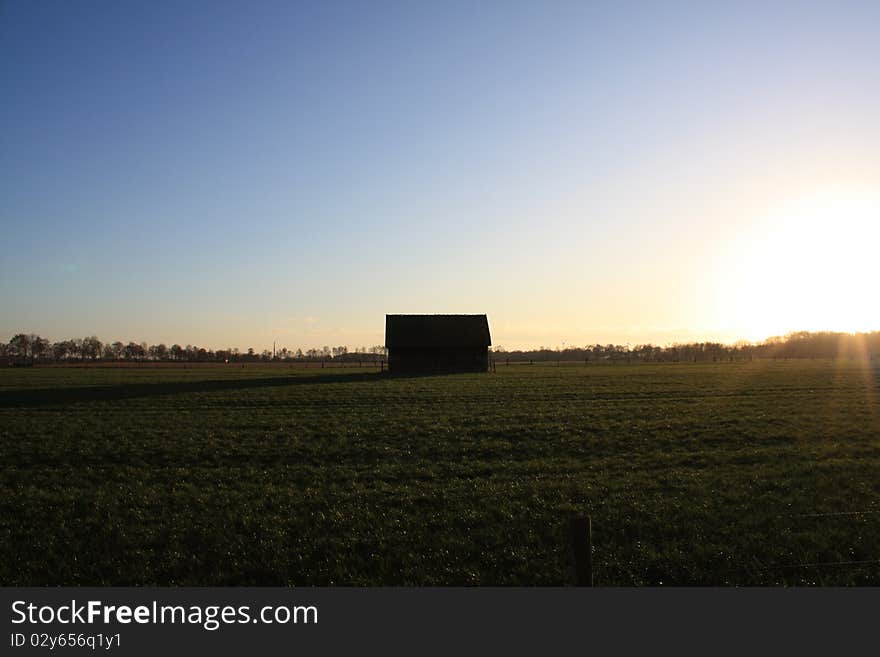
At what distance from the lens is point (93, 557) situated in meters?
8.78

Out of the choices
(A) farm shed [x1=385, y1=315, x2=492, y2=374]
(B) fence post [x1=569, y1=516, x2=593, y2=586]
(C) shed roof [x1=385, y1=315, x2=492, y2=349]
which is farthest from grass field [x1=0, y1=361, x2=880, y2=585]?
(C) shed roof [x1=385, y1=315, x2=492, y2=349]

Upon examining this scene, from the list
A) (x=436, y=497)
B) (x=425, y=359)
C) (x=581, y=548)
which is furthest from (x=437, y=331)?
(x=581, y=548)

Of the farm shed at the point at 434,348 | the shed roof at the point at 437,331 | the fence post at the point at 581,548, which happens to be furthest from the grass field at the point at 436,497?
the shed roof at the point at 437,331

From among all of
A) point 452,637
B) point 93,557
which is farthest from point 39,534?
point 452,637

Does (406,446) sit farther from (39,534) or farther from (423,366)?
(423,366)

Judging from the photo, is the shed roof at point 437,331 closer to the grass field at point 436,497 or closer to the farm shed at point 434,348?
the farm shed at point 434,348

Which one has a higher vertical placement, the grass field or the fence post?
the fence post

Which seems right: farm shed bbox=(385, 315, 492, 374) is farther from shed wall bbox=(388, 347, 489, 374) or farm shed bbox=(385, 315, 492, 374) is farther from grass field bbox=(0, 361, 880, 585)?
grass field bbox=(0, 361, 880, 585)

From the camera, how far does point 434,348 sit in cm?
6394

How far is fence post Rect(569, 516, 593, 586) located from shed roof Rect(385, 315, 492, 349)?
57.3 m

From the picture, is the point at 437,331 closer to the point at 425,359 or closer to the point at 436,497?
the point at 425,359

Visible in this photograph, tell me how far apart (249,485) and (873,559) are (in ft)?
38.2

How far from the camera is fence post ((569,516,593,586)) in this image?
6.12 metres

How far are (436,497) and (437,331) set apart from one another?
53657mm
